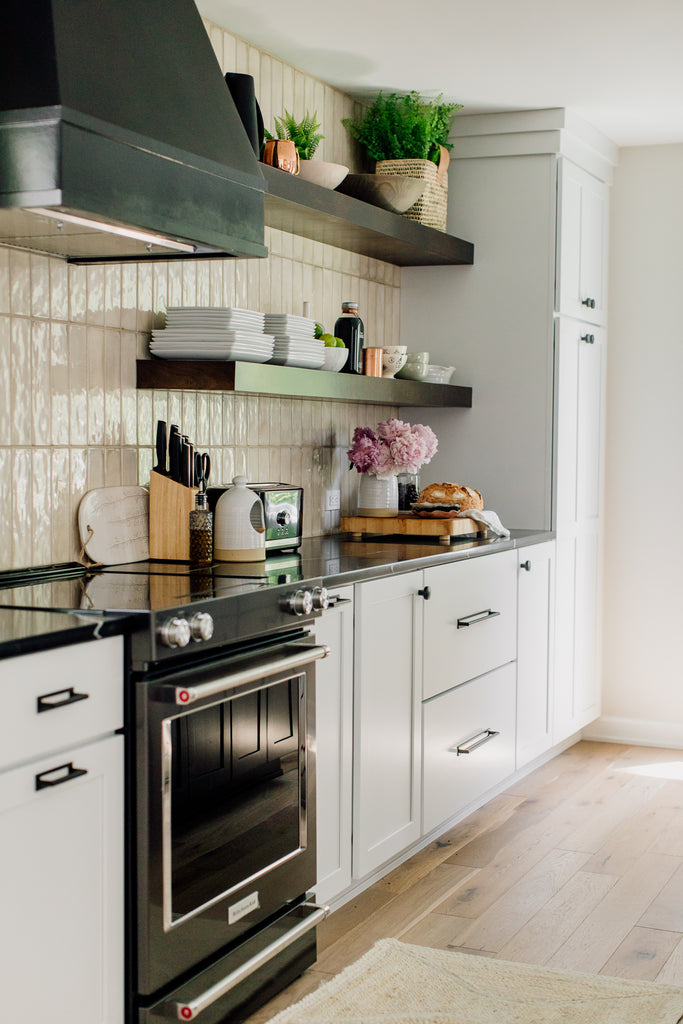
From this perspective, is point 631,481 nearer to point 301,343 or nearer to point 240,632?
point 301,343

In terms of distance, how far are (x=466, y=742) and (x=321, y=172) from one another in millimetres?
1809

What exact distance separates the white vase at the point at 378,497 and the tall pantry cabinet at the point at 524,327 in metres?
0.61

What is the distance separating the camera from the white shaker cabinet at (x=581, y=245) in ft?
14.6

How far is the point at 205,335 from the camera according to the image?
3.09 metres

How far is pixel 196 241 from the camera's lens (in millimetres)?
2562

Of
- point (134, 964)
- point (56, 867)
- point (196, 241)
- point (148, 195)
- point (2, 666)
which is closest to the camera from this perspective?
point (2, 666)

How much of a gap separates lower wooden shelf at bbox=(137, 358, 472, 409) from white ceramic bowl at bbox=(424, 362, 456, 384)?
1.71 feet

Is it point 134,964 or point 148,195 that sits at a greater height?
point 148,195

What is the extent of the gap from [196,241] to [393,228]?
1.45 metres

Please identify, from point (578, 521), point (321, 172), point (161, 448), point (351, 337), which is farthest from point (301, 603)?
point (578, 521)

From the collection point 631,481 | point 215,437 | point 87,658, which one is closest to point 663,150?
point 631,481

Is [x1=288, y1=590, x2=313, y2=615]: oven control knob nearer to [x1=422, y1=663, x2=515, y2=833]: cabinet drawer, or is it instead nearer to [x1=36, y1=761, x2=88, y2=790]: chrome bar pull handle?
[x1=36, y1=761, x2=88, y2=790]: chrome bar pull handle

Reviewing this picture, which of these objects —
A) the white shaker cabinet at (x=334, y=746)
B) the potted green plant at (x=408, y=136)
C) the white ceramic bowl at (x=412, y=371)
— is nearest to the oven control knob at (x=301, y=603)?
the white shaker cabinet at (x=334, y=746)

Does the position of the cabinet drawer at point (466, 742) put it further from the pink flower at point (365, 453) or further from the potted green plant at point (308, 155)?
the potted green plant at point (308, 155)
